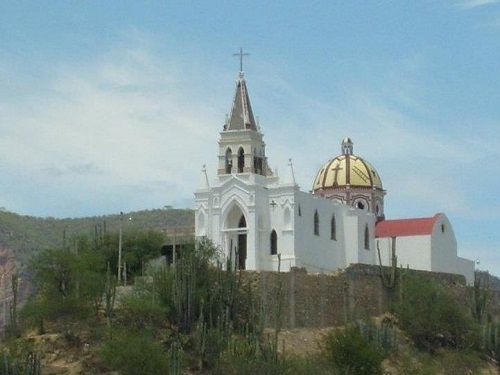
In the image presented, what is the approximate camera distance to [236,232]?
2778 inches

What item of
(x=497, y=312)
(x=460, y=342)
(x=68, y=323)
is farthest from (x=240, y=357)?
(x=497, y=312)

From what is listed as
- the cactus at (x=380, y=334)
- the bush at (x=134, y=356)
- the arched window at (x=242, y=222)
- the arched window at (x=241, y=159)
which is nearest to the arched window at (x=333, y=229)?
the arched window at (x=242, y=222)

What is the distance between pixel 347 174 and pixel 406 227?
4.29 m

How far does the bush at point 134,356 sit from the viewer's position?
54750mm

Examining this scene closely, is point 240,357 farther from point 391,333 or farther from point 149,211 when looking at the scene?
point 149,211

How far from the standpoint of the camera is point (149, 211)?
434ft

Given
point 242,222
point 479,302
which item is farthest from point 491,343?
point 242,222

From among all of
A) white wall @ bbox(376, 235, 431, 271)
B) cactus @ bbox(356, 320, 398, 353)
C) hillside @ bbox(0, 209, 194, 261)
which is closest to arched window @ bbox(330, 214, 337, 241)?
white wall @ bbox(376, 235, 431, 271)

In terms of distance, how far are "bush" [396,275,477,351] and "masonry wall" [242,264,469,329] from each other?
4.80 feet

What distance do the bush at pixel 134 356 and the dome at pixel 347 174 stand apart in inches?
968

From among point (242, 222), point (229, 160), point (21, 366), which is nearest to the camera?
point (21, 366)

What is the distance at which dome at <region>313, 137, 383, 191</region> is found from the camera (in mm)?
79500

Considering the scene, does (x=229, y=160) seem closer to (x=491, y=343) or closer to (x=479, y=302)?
(x=479, y=302)

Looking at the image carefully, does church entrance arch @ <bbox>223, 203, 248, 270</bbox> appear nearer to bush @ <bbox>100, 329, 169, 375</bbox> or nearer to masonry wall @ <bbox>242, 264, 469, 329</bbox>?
masonry wall @ <bbox>242, 264, 469, 329</bbox>
